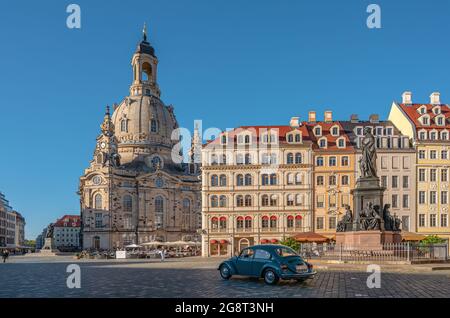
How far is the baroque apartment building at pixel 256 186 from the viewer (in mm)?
65250

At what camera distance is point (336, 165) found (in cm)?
6494

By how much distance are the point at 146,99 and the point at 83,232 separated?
3736cm

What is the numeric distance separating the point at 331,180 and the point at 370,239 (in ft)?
113

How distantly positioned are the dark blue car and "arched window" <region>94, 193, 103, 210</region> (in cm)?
9104

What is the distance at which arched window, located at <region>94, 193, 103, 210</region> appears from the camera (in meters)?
109

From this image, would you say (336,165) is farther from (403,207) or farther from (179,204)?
(179,204)

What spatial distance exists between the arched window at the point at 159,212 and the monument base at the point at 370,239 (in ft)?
284

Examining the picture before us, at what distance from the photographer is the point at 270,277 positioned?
1994cm

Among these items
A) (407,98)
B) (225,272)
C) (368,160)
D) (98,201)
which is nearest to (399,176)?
(407,98)

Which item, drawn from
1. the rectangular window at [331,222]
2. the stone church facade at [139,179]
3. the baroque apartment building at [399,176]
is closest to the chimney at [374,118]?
the baroque apartment building at [399,176]

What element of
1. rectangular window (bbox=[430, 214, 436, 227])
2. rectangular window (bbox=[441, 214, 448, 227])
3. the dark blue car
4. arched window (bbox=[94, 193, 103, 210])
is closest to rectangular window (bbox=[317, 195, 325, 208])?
rectangular window (bbox=[430, 214, 436, 227])

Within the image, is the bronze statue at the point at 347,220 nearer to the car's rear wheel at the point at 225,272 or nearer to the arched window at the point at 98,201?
the car's rear wheel at the point at 225,272

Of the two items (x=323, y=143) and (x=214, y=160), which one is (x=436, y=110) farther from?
(x=214, y=160)
